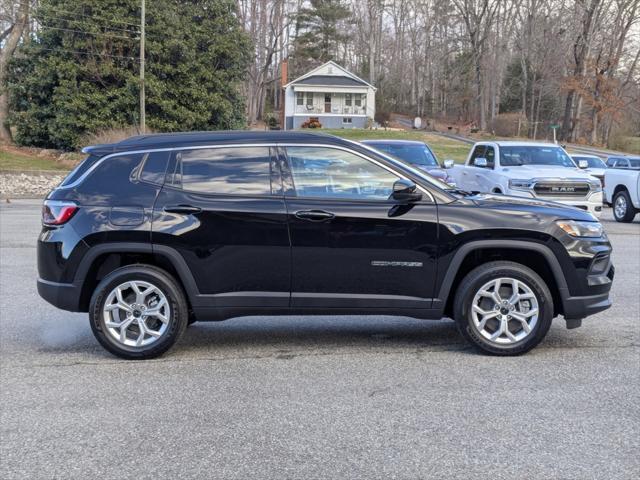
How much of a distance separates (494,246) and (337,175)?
56.0 inches

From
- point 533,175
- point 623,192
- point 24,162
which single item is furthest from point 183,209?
point 24,162

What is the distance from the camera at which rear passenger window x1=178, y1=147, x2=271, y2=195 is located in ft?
19.5

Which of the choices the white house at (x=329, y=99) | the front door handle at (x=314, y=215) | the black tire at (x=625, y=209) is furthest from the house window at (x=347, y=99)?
the front door handle at (x=314, y=215)

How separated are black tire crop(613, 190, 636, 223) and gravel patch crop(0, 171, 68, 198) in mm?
18266

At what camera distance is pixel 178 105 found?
37750 mm

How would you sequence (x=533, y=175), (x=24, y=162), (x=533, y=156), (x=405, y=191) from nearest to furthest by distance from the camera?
(x=405, y=191) < (x=533, y=175) < (x=533, y=156) < (x=24, y=162)

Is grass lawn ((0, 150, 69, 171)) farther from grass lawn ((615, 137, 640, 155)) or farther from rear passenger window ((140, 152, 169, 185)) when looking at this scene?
grass lawn ((615, 137, 640, 155))

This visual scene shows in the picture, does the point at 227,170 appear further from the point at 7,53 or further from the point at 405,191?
the point at 7,53

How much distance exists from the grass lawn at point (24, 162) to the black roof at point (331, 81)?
3745 centimetres

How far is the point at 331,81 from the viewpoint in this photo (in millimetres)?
70375

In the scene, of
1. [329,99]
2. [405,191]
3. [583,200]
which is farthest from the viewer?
[329,99]

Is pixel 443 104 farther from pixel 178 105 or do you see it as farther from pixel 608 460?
pixel 608 460

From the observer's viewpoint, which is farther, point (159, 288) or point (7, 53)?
point (7, 53)

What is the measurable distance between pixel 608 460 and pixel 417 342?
8.59 feet
